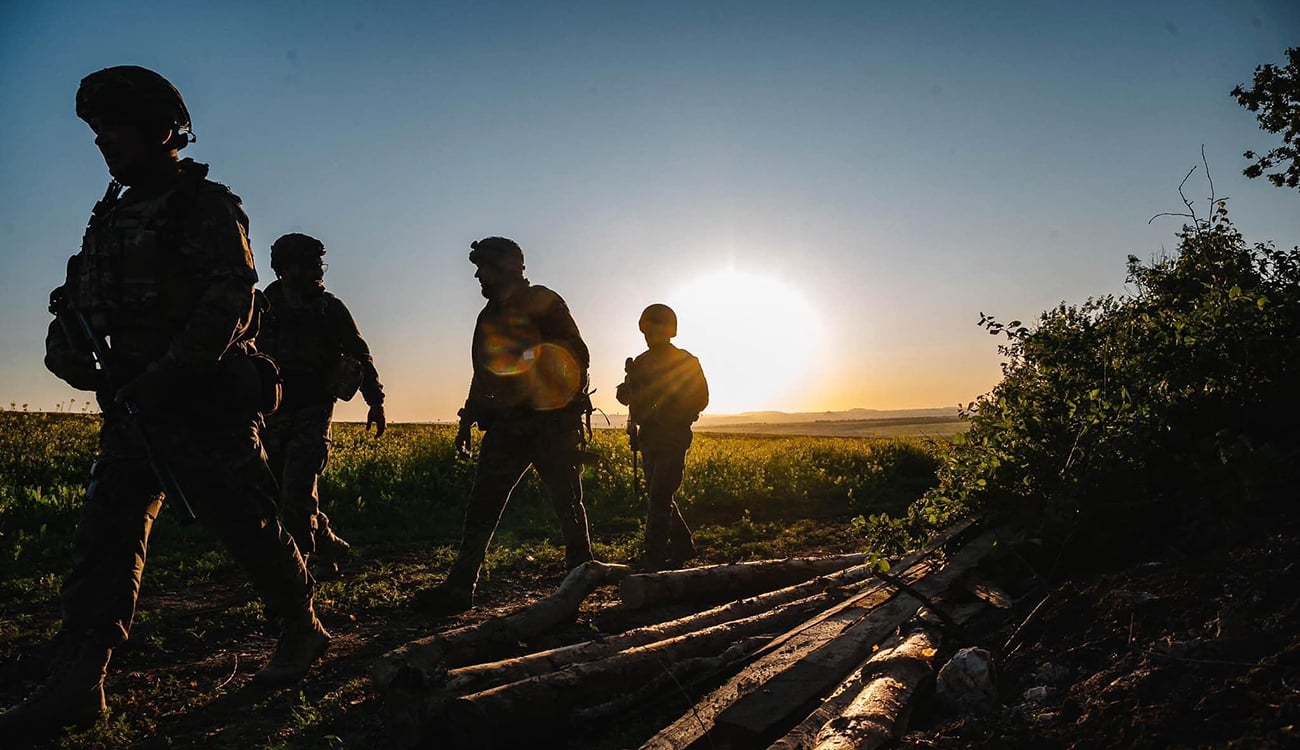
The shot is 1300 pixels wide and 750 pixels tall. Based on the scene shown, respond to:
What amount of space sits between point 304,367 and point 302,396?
0.88 ft

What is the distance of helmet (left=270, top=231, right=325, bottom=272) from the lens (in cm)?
642

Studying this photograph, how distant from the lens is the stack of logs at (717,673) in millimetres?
2656

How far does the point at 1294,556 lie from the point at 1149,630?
2.12ft

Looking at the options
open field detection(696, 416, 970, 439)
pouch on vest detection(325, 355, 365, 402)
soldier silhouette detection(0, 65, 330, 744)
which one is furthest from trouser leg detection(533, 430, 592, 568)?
open field detection(696, 416, 970, 439)

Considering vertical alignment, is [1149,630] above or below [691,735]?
above

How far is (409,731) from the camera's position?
9.67ft

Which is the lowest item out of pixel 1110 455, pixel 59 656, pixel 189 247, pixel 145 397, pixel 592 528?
pixel 592 528

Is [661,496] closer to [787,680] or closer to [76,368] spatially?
[787,680]

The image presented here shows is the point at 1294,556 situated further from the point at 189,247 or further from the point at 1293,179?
the point at 1293,179

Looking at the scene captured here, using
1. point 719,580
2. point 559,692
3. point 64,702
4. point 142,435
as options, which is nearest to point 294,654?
point 64,702

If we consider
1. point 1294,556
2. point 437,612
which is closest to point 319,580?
point 437,612

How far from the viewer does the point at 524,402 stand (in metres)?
6.12

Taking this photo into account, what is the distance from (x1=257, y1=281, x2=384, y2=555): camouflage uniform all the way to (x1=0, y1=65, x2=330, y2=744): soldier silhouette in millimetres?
2512

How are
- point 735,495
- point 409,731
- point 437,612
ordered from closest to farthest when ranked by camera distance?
1. point 409,731
2. point 437,612
3. point 735,495
